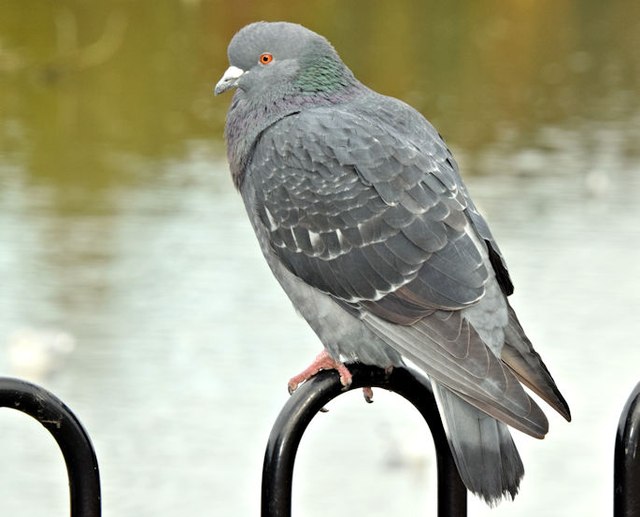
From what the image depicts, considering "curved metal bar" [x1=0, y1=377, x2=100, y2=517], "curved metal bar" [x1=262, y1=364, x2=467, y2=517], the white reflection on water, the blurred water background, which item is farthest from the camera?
the blurred water background

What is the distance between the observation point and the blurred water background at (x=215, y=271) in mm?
8703

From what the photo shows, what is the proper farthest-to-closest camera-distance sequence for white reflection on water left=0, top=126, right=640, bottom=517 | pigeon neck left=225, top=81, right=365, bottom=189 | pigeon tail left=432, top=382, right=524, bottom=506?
white reflection on water left=0, top=126, right=640, bottom=517
pigeon neck left=225, top=81, right=365, bottom=189
pigeon tail left=432, top=382, right=524, bottom=506

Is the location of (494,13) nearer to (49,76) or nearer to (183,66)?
(183,66)

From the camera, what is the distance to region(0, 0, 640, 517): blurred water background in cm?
870

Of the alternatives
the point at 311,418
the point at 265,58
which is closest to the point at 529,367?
the point at 311,418

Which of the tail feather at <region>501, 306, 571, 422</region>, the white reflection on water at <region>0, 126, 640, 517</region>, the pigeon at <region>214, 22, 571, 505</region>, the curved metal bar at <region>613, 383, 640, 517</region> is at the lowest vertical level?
the curved metal bar at <region>613, 383, 640, 517</region>

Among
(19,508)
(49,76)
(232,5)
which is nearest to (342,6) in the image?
(232,5)

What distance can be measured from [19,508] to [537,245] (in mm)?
6793

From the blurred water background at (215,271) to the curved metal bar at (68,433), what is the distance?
5.30 meters

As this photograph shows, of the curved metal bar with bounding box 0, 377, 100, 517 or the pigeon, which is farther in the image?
the pigeon

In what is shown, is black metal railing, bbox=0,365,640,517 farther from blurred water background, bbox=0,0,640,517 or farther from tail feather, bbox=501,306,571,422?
blurred water background, bbox=0,0,640,517

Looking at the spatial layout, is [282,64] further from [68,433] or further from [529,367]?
[68,433]

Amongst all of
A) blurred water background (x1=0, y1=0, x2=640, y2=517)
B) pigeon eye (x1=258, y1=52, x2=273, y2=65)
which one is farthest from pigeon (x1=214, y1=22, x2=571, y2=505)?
blurred water background (x1=0, y1=0, x2=640, y2=517)

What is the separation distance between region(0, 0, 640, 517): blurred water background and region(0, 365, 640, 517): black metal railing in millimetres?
4905
